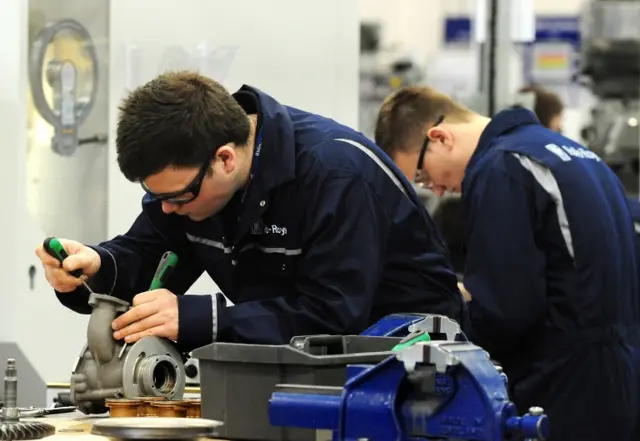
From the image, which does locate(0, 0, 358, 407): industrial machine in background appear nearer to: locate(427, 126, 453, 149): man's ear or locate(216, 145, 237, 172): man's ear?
locate(427, 126, 453, 149): man's ear

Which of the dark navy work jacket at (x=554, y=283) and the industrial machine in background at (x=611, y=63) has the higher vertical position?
the industrial machine in background at (x=611, y=63)

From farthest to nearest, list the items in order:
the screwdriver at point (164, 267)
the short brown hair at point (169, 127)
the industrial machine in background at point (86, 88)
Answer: the industrial machine in background at point (86, 88) → the screwdriver at point (164, 267) → the short brown hair at point (169, 127)

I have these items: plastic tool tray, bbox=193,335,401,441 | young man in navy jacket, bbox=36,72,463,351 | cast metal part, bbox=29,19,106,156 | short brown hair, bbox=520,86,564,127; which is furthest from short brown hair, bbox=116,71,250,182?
short brown hair, bbox=520,86,564,127

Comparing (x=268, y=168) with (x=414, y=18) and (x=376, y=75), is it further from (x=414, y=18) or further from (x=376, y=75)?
(x=414, y=18)

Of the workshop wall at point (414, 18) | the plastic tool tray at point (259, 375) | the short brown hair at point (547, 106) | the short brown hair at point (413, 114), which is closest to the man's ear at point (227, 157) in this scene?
the plastic tool tray at point (259, 375)

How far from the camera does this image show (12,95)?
321 cm

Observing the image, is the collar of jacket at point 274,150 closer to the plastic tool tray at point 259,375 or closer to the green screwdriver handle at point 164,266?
the green screwdriver handle at point 164,266

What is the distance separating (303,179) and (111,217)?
56.2 inches

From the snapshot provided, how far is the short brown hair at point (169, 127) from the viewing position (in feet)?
6.73

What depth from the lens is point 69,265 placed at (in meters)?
2.27

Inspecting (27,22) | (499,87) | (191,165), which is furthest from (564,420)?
(499,87)

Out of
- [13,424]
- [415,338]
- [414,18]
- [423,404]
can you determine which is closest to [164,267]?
[13,424]

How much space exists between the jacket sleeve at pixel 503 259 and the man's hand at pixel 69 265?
2.80 feet

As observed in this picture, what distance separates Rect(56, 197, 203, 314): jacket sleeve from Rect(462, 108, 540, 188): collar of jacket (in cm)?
78
